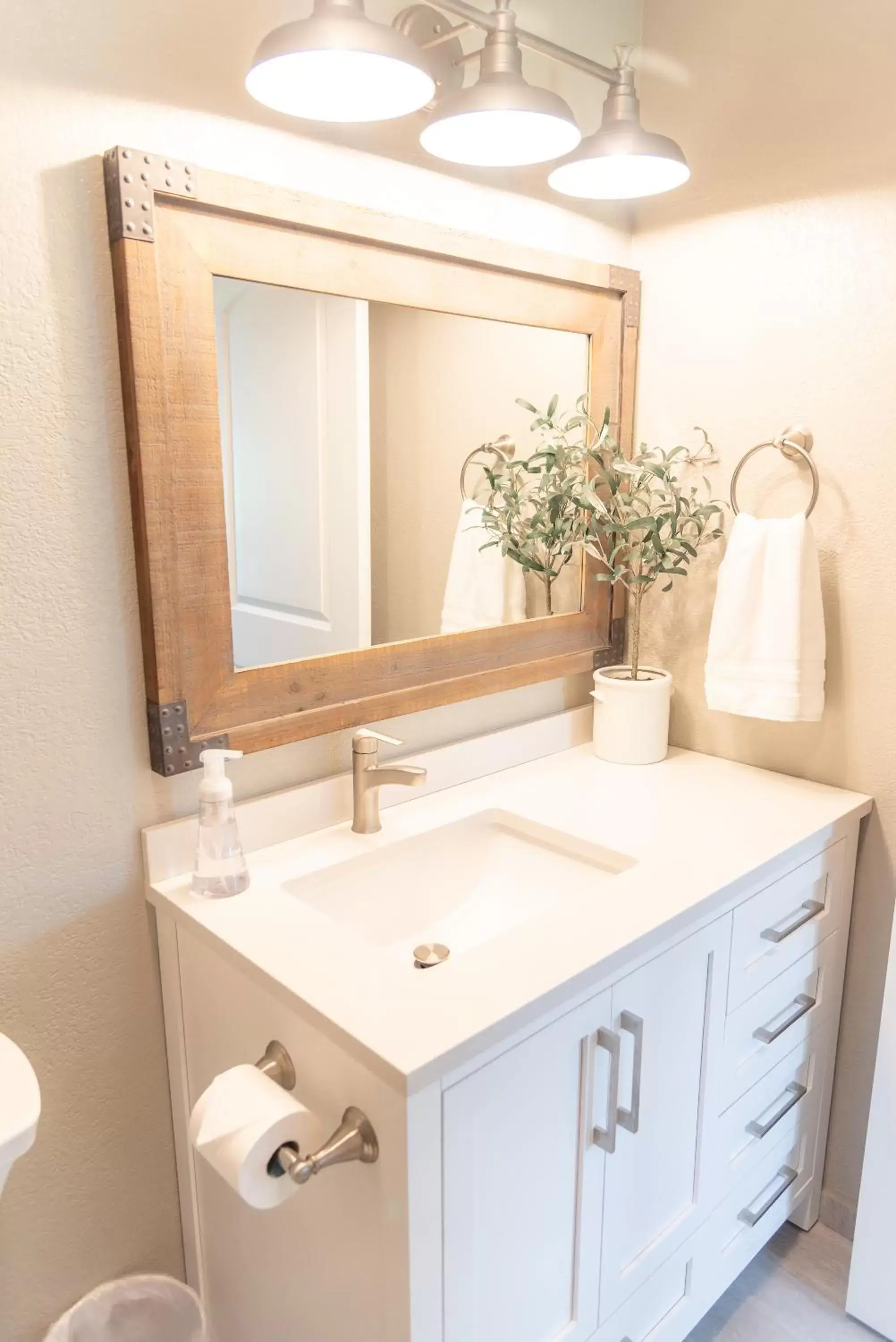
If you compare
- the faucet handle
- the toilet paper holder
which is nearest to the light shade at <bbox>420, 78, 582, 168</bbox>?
the faucet handle

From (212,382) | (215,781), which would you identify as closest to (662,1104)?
(215,781)

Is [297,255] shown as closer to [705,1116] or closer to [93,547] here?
[93,547]

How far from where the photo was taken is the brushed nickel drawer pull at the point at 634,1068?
112 centimetres

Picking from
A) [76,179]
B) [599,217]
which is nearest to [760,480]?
[599,217]

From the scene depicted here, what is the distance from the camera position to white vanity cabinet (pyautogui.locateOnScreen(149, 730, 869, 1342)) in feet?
3.08

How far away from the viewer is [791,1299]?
1.58 metres

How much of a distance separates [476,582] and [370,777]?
0.42m

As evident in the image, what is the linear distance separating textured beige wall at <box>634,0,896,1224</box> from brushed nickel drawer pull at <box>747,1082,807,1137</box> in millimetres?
153

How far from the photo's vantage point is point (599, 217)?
5.46 ft

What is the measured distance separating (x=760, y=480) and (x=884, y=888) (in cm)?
74

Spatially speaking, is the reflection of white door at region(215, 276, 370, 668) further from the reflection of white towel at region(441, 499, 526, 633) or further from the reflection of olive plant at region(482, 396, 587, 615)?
the reflection of olive plant at region(482, 396, 587, 615)

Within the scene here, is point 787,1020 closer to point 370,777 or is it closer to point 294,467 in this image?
point 370,777

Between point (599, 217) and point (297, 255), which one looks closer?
point (297, 255)

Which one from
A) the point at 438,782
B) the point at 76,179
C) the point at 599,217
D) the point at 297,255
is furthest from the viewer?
the point at 599,217
